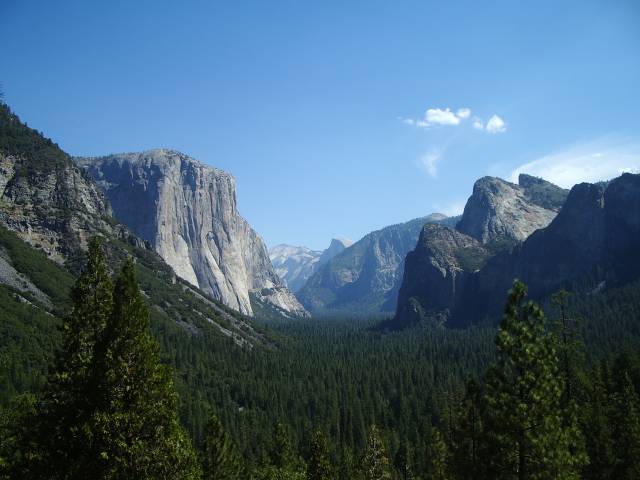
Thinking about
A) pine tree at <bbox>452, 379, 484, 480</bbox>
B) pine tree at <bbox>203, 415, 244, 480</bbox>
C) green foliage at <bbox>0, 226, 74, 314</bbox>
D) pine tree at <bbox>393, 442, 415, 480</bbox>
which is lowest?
pine tree at <bbox>393, 442, 415, 480</bbox>

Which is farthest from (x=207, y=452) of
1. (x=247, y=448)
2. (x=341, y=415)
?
(x=341, y=415)

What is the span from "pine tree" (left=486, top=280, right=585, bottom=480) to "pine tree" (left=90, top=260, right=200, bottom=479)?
1473 cm

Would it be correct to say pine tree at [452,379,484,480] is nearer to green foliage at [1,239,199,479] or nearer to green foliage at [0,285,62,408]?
green foliage at [1,239,199,479]

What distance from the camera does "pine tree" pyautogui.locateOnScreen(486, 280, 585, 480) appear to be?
74.8 ft

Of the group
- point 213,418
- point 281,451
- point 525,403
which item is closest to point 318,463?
point 281,451

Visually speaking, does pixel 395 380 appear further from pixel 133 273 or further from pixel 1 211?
pixel 1 211

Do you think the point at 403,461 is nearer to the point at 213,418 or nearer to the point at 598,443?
the point at 598,443

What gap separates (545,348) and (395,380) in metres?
127

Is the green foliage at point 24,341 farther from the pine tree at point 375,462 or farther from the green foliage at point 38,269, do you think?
the pine tree at point 375,462

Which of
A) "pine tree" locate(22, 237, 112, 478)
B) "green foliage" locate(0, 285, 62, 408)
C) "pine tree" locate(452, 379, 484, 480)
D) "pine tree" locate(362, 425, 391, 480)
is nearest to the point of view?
"pine tree" locate(22, 237, 112, 478)

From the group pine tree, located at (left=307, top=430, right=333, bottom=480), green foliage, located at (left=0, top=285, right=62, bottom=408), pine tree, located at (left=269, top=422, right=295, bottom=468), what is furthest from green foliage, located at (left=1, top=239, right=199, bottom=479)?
green foliage, located at (left=0, top=285, right=62, bottom=408)

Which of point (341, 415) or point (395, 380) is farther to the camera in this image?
point (395, 380)

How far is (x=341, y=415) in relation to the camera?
117688 mm

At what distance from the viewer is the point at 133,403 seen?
21.6 m
